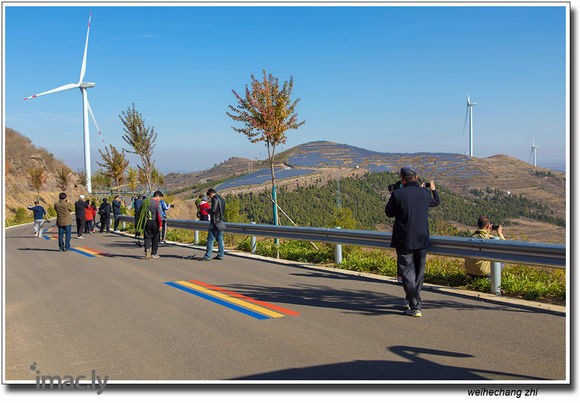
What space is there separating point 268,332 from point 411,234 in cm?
228

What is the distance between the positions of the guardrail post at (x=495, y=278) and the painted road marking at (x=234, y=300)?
3163 mm

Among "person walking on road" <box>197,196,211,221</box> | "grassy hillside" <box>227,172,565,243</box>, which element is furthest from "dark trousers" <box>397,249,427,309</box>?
"grassy hillside" <box>227,172,565,243</box>

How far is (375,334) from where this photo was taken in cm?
648

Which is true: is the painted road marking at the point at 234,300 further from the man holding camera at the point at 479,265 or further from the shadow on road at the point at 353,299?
the man holding camera at the point at 479,265

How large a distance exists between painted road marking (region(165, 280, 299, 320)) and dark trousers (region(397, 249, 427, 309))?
151 centimetres

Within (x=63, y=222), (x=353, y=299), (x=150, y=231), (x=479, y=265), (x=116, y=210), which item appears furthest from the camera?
(x=116, y=210)

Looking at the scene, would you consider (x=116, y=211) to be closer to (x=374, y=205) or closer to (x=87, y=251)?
(x=87, y=251)

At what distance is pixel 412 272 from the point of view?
24.6ft

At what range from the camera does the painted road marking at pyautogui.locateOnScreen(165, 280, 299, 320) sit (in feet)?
25.3

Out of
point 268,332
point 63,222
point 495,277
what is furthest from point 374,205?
point 268,332

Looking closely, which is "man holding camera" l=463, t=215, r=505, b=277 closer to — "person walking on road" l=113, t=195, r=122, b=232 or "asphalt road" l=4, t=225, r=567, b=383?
"asphalt road" l=4, t=225, r=567, b=383

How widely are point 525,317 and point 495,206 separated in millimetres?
51174

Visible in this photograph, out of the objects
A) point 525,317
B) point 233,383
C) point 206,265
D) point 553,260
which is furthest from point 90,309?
point 553,260

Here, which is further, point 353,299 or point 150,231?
point 150,231
